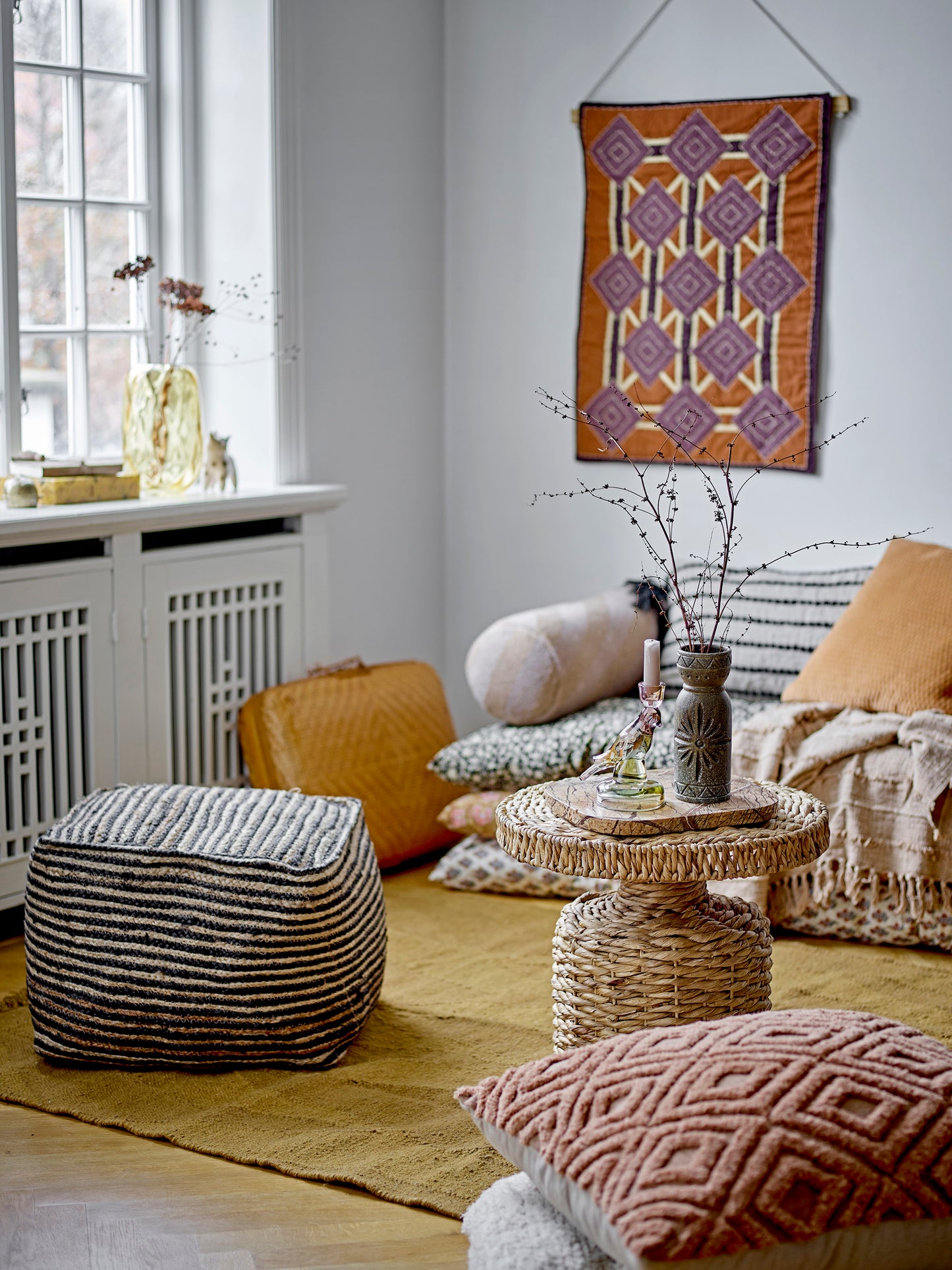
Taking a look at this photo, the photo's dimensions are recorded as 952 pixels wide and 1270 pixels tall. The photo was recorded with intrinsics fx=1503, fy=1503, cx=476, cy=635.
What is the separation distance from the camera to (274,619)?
3701 millimetres

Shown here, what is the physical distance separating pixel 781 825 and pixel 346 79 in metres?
2.54

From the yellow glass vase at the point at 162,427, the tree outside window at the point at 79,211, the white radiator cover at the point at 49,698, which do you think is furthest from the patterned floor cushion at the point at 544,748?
the tree outside window at the point at 79,211

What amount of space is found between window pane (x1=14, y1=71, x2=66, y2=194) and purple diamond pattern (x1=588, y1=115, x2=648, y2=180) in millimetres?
1380

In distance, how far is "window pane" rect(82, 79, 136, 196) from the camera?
358 centimetres

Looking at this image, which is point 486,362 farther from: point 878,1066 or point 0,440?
point 878,1066

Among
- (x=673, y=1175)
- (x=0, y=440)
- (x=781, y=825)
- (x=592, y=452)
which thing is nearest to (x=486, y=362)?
(x=592, y=452)

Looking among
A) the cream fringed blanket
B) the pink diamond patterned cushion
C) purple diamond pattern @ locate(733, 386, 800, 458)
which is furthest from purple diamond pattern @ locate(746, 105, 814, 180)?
the pink diamond patterned cushion

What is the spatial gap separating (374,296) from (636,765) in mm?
2200

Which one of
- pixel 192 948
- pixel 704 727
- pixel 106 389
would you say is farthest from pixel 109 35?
pixel 704 727

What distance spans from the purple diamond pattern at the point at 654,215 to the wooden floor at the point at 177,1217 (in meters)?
2.64

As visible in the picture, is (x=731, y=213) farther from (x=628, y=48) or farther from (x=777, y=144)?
(x=628, y=48)

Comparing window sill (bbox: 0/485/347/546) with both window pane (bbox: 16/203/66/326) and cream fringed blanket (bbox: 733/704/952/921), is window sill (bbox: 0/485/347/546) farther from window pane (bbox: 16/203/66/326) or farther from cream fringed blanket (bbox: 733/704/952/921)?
cream fringed blanket (bbox: 733/704/952/921)

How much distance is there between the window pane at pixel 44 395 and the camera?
3.47m

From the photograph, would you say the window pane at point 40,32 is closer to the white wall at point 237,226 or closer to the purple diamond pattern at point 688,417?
the white wall at point 237,226
